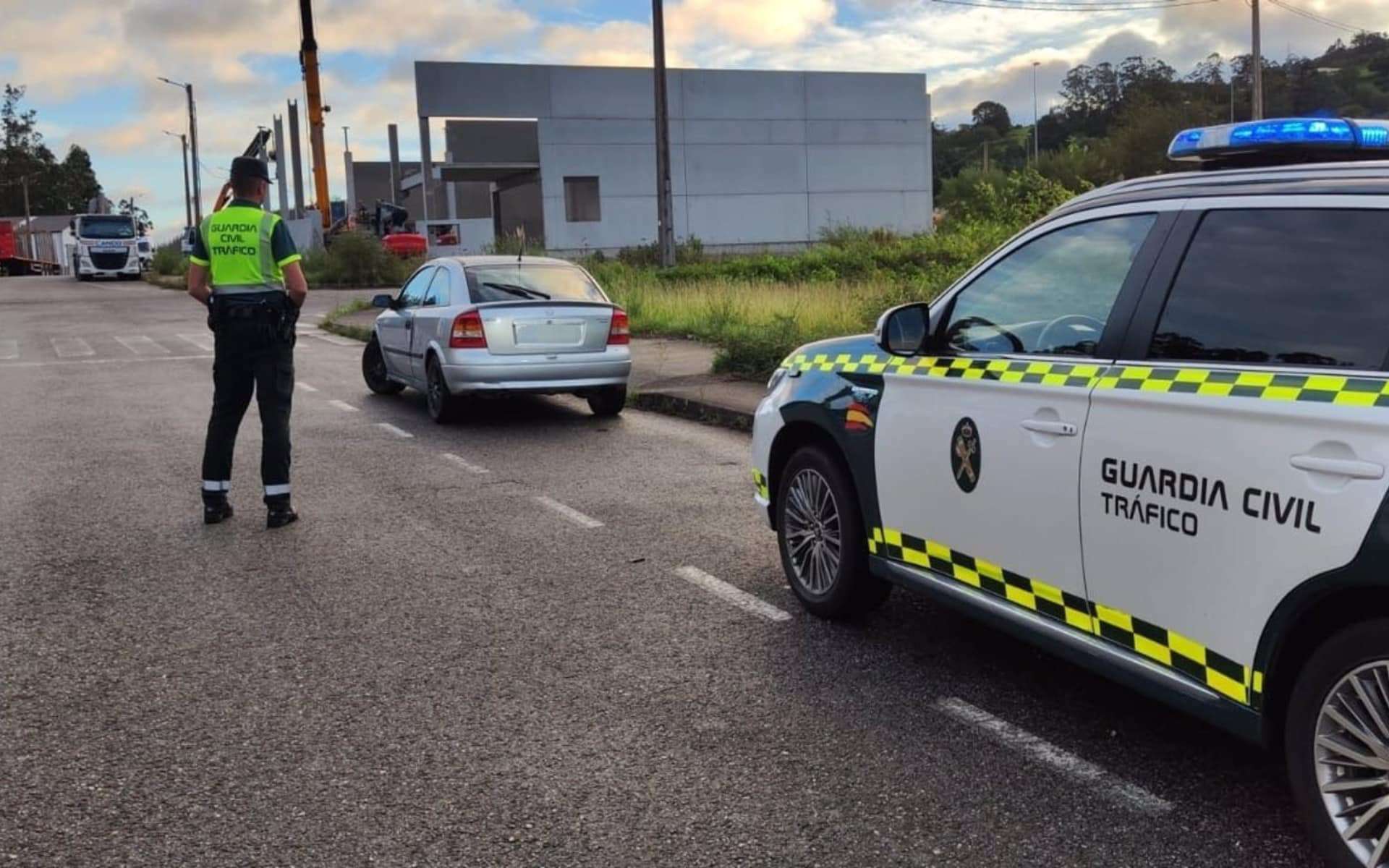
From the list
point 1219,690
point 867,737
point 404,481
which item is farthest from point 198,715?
point 404,481

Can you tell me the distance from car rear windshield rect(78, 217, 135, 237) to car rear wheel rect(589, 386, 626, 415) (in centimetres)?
4728

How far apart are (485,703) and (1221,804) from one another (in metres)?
2.41

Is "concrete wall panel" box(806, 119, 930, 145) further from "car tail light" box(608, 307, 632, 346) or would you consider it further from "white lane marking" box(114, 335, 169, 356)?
"car tail light" box(608, 307, 632, 346)

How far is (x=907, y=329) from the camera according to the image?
4.61 m

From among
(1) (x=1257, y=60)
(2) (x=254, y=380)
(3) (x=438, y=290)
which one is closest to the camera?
(2) (x=254, y=380)

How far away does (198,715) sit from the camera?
437 cm

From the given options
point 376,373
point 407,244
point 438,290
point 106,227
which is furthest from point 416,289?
point 106,227

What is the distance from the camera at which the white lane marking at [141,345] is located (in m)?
19.7

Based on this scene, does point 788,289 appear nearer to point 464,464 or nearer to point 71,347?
point 71,347

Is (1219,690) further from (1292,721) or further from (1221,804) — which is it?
(1221,804)

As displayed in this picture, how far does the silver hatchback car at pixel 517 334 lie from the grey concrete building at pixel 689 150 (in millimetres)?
33643

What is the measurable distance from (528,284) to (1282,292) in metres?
8.61

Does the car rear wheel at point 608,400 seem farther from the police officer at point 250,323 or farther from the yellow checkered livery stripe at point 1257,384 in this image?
the yellow checkered livery stripe at point 1257,384

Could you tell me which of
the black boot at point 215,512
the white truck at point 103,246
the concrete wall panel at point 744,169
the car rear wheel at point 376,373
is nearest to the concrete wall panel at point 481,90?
the concrete wall panel at point 744,169
